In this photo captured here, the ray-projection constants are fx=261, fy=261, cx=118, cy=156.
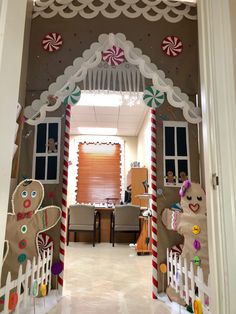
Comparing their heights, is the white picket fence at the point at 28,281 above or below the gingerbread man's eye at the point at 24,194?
below

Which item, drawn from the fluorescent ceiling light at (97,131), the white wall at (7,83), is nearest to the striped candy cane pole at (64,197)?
the white wall at (7,83)

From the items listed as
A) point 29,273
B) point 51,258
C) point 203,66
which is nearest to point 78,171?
point 51,258

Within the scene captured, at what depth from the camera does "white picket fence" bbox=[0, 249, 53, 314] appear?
5.18 ft

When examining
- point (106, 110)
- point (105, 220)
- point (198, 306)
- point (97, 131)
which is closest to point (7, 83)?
point (198, 306)

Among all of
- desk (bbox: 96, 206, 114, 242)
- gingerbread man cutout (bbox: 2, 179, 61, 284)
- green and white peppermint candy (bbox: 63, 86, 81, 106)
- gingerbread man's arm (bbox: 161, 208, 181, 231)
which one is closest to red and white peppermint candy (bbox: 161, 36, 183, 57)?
green and white peppermint candy (bbox: 63, 86, 81, 106)

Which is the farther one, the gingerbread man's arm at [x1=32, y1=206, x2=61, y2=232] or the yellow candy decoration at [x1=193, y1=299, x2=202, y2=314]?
the gingerbread man's arm at [x1=32, y1=206, x2=61, y2=232]

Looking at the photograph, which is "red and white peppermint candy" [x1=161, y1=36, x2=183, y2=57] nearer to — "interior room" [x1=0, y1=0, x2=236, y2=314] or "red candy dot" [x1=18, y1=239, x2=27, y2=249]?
"interior room" [x1=0, y1=0, x2=236, y2=314]

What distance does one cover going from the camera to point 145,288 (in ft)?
8.78

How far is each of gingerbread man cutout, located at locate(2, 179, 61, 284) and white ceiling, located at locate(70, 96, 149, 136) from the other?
3405 mm

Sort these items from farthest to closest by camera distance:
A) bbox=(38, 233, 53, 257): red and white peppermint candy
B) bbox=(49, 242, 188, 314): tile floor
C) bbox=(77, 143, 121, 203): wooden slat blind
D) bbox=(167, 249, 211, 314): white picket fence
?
bbox=(77, 143, 121, 203): wooden slat blind
bbox=(38, 233, 53, 257): red and white peppermint candy
bbox=(49, 242, 188, 314): tile floor
bbox=(167, 249, 211, 314): white picket fence

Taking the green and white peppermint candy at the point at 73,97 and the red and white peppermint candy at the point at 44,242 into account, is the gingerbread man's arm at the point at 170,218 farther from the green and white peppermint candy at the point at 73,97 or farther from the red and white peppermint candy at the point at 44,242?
the green and white peppermint candy at the point at 73,97

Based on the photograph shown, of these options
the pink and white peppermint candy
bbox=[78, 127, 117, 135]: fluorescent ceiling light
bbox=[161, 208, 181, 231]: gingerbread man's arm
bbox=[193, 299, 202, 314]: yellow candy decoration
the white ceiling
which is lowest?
bbox=[193, 299, 202, 314]: yellow candy decoration

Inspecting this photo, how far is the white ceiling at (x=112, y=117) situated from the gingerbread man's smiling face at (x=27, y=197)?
3376mm

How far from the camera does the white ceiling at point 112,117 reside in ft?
17.7
